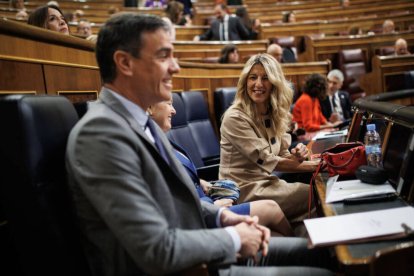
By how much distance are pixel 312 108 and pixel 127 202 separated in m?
2.21

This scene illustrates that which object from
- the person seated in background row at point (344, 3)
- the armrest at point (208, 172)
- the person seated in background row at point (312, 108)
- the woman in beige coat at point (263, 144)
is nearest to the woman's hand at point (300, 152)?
the woman in beige coat at point (263, 144)

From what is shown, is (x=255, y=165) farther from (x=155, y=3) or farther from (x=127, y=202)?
(x=155, y=3)

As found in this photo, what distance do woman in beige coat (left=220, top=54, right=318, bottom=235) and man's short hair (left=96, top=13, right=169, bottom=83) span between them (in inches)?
28.0

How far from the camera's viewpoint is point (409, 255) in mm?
534

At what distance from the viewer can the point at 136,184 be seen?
1.87 ft

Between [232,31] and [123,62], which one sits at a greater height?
[232,31]

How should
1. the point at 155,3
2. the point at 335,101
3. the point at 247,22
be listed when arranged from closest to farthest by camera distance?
the point at 335,101
the point at 247,22
the point at 155,3

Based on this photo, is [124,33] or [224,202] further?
[224,202]

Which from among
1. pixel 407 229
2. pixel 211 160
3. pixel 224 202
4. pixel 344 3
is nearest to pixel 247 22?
pixel 344 3

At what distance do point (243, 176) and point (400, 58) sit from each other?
103 inches

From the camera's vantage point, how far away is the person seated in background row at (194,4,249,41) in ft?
14.1

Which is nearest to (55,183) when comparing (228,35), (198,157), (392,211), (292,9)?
(392,211)

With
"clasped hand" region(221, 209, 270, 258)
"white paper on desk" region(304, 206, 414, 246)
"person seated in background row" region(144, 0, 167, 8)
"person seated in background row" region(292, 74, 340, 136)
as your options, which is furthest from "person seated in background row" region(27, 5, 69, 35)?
"person seated in background row" region(144, 0, 167, 8)

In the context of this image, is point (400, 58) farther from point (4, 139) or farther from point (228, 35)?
point (4, 139)
